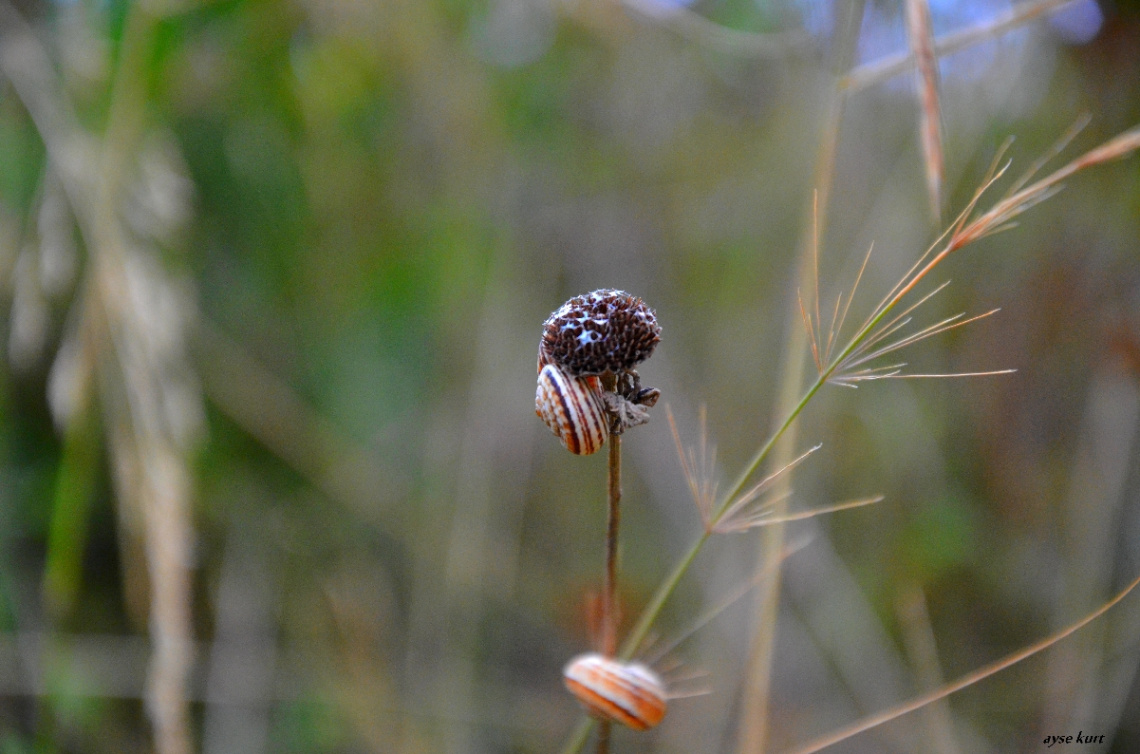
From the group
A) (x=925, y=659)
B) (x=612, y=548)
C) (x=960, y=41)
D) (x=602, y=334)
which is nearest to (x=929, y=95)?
(x=960, y=41)

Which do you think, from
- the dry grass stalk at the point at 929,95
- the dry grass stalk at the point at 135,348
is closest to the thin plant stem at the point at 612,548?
the dry grass stalk at the point at 929,95

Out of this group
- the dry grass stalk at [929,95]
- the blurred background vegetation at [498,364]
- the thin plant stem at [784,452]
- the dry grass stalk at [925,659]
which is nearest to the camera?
the dry grass stalk at [929,95]

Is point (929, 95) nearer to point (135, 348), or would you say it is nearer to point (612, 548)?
point (612, 548)

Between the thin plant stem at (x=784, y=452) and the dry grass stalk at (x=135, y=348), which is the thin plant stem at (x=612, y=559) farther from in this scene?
the dry grass stalk at (x=135, y=348)

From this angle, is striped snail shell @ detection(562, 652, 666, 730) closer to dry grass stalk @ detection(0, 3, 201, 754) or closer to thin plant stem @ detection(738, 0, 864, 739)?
thin plant stem @ detection(738, 0, 864, 739)

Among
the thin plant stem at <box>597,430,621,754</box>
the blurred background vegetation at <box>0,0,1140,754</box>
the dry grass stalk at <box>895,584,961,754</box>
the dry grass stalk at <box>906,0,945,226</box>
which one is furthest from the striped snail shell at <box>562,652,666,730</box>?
the blurred background vegetation at <box>0,0,1140,754</box>

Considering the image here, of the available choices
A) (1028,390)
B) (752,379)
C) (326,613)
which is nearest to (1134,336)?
(1028,390)
